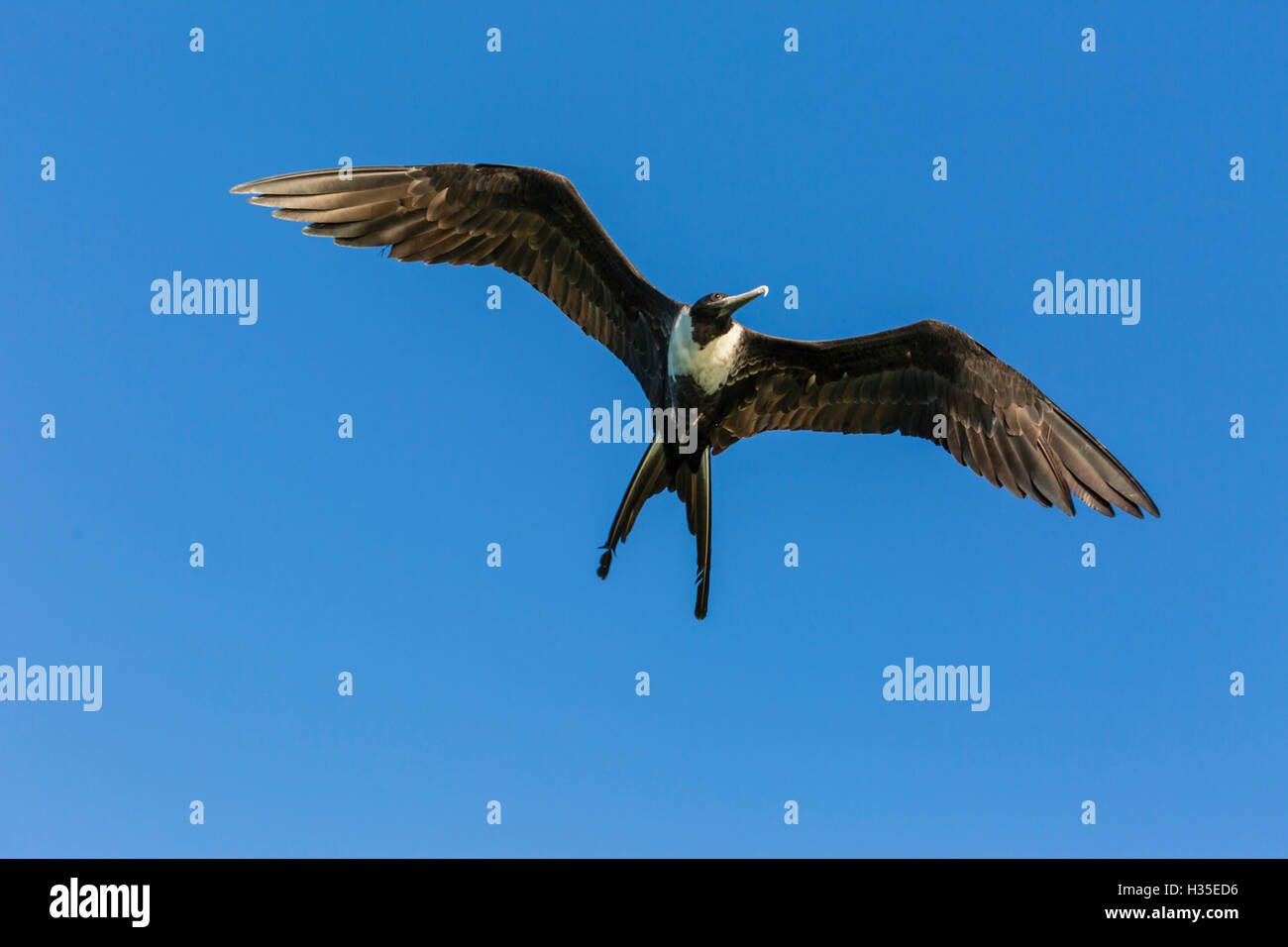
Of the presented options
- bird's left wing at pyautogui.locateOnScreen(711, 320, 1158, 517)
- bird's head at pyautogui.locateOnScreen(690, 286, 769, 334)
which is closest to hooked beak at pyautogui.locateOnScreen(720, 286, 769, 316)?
bird's head at pyautogui.locateOnScreen(690, 286, 769, 334)

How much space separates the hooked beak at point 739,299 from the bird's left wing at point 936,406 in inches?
22.2

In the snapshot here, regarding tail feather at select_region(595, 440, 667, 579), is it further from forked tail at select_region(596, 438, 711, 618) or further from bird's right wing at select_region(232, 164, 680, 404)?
bird's right wing at select_region(232, 164, 680, 404)

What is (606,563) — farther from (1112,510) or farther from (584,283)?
(1112,510)

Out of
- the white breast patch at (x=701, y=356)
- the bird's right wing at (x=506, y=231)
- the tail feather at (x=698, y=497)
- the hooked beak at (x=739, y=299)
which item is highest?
the bird's right wing at (x=506, y=231)

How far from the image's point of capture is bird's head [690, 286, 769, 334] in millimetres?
8203

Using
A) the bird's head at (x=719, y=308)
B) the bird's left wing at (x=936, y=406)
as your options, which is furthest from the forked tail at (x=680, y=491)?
the bird's head at (x=719, y=308)

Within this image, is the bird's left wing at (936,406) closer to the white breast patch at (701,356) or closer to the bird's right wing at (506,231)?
the white breast patch at (701,356)

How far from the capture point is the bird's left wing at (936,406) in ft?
28.0

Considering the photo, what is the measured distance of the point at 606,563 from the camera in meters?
8.15

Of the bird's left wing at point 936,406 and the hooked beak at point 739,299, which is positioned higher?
the hooked beak at point 739,299

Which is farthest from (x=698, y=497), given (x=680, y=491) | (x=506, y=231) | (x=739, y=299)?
(x=506, y=231)

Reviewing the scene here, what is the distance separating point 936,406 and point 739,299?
2.00 meters

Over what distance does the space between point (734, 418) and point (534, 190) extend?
2403mm

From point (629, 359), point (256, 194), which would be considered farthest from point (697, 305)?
point (256, 194)
